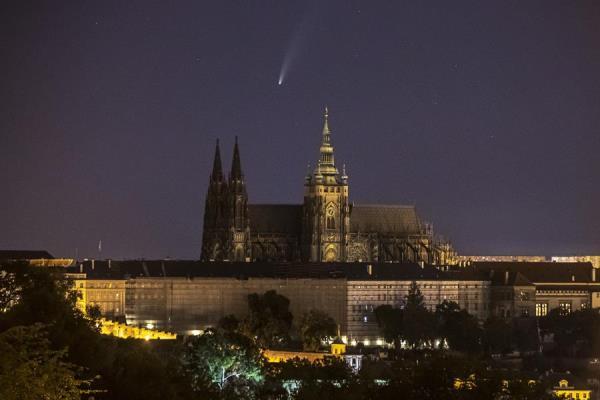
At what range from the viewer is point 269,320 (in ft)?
450

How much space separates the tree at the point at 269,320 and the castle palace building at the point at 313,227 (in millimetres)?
16524

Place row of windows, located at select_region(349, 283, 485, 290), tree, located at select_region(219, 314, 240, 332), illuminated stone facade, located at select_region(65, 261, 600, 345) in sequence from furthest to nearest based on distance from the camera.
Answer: row of windows, located at select_region(349, 283, 485, 290)
illuminated stone facade, located at select_region(65, 261, 600, 345)
tree, located at select_region(219, 314, 240, 332)

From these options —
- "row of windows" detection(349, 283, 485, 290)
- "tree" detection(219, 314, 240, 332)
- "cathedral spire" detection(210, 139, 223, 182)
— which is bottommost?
"tree" detection(219, 314, 240, 332)

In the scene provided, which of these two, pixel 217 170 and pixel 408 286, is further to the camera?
pixel 217 170

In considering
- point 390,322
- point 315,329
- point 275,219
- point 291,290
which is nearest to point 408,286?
point 291,290

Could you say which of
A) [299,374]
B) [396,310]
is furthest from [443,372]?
[396,310]

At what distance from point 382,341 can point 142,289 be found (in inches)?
717

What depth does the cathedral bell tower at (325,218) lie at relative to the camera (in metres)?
168

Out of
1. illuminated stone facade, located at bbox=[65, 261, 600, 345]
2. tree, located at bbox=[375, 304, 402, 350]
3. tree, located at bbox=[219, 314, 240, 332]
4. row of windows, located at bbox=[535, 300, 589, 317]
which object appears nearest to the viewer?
tree, located at bbox=[219, 314, 240, 332]

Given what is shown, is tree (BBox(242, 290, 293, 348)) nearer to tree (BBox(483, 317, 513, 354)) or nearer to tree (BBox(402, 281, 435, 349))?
tree (BBox(402, 281, 435, 349))

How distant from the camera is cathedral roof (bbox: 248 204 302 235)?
564ft

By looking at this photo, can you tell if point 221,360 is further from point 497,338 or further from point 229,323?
point 497,338

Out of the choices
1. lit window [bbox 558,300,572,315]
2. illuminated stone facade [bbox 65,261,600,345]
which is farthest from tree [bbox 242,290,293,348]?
lit window [bbox 558,300,572,315]

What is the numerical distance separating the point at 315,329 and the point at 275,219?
130 feet
